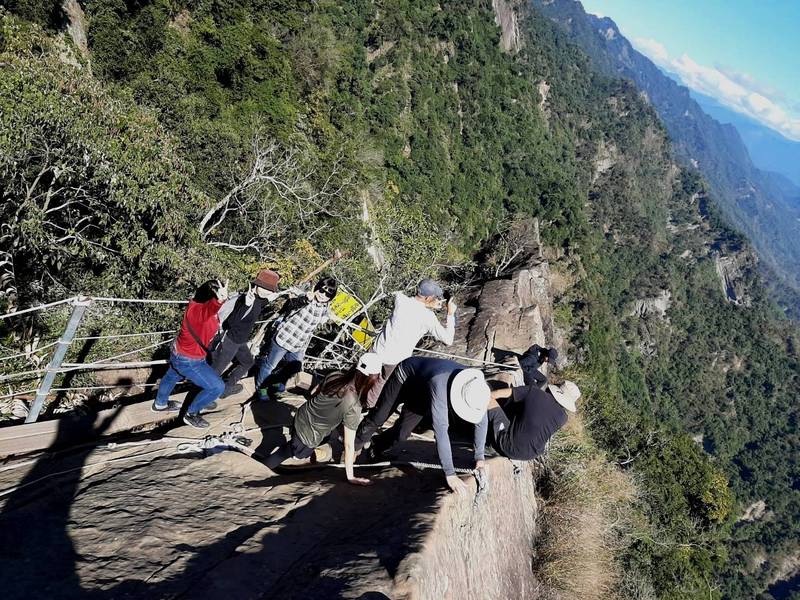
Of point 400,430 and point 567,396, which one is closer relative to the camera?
point 400,430

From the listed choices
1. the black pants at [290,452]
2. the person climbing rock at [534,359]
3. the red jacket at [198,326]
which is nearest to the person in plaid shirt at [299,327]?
the red jacket at [198,326]

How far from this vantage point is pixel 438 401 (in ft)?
12.2

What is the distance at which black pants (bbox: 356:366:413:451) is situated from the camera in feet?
13.8

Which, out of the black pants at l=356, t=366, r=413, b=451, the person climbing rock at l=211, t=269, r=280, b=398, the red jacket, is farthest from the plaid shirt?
Answer: the black pants at l=356, t=366, r=413, b=451

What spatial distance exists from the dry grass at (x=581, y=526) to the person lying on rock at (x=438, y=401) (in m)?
2.75

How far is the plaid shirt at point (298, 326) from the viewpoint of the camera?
5.64 metres

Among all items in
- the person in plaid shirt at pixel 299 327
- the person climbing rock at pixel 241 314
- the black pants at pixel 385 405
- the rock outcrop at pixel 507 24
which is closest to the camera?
the black pants at pixel 385 405

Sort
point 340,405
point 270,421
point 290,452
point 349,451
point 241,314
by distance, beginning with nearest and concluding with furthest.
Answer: point 340,405 < point 349,451 < point 290,452 < point 241,314 < point 270,421

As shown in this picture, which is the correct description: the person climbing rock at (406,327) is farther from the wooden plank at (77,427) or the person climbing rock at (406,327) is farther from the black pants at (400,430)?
the wooden plank at (77,427)

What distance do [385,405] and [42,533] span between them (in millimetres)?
2562

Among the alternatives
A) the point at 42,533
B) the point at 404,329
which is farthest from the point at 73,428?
the point at 404,329

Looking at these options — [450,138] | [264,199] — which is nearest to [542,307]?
[264,199]

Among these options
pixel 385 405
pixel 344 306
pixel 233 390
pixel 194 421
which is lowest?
pixel 344 306

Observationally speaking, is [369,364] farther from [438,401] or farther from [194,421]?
[194,421]
